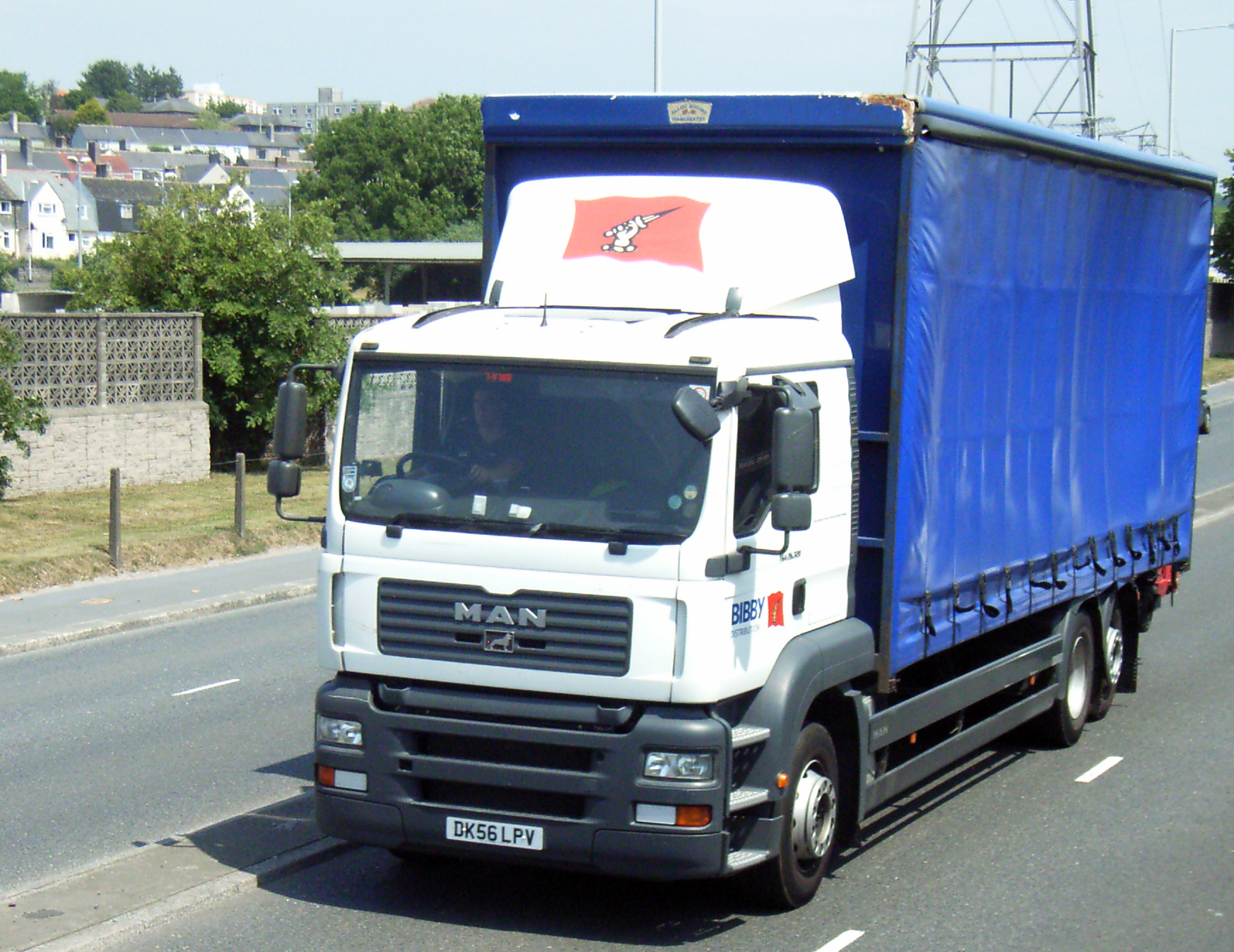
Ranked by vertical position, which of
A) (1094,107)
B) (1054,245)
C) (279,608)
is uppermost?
(1094,107)

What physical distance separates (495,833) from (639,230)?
2799 millimetres

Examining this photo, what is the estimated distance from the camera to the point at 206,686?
12234mm

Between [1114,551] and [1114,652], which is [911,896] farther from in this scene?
[1114,652]

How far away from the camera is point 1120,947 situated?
6785 millimetres

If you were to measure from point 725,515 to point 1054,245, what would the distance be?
3831 millimetres

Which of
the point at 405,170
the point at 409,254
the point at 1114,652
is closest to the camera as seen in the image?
the point at 1114,652

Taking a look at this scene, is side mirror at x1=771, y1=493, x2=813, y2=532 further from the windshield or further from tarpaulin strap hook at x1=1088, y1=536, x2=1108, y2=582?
tarpaulin strap hook at x1=1088, y1=536, x2=1108, y2=582

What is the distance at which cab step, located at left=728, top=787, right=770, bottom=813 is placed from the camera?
6566mm

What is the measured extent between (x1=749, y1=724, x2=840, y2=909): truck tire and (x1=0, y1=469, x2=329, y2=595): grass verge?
36.3 ft

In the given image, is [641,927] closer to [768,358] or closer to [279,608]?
[768,358]

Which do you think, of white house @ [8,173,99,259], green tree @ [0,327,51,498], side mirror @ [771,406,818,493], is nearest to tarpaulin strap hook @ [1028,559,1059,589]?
side mirror @ [771,406,818,493]

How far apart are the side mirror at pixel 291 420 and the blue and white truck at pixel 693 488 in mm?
17

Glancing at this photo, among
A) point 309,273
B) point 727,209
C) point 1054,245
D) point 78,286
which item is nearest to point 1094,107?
point 309,273

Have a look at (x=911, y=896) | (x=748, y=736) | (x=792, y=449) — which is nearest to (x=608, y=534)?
(x=792, y=449)
